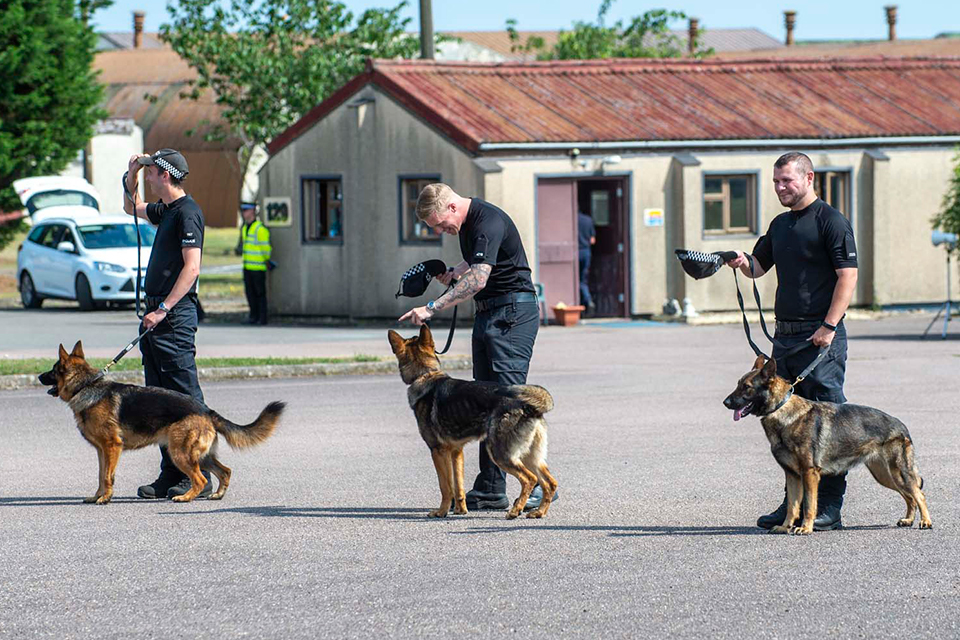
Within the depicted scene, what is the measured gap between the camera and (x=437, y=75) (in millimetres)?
27156

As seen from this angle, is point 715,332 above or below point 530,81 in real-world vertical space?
below

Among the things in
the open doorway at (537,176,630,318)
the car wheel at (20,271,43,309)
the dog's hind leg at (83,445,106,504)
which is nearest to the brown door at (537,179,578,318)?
the open doorway at (537,176,630,318)

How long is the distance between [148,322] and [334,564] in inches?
99.1

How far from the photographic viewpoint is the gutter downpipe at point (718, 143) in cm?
2508

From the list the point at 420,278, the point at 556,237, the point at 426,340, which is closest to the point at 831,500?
the point at 426,340

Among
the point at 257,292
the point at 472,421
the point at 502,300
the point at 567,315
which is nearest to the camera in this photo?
the point at 472,421

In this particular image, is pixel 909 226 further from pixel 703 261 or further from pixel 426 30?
pixel 703 261

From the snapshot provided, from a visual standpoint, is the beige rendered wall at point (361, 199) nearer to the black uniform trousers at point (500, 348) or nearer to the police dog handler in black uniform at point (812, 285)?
the black uniform trousers at point (500, 348)

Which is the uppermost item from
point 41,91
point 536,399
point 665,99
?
point 41,91

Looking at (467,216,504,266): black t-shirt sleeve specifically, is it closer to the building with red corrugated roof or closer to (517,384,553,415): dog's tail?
(517,384,553,415): dog's tail

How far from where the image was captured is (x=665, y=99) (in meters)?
28.0

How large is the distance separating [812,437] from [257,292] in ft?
61.1

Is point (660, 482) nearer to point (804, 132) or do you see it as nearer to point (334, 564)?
point (334, 564)

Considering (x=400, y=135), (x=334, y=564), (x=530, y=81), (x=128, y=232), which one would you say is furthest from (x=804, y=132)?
(x=334, y=564)
